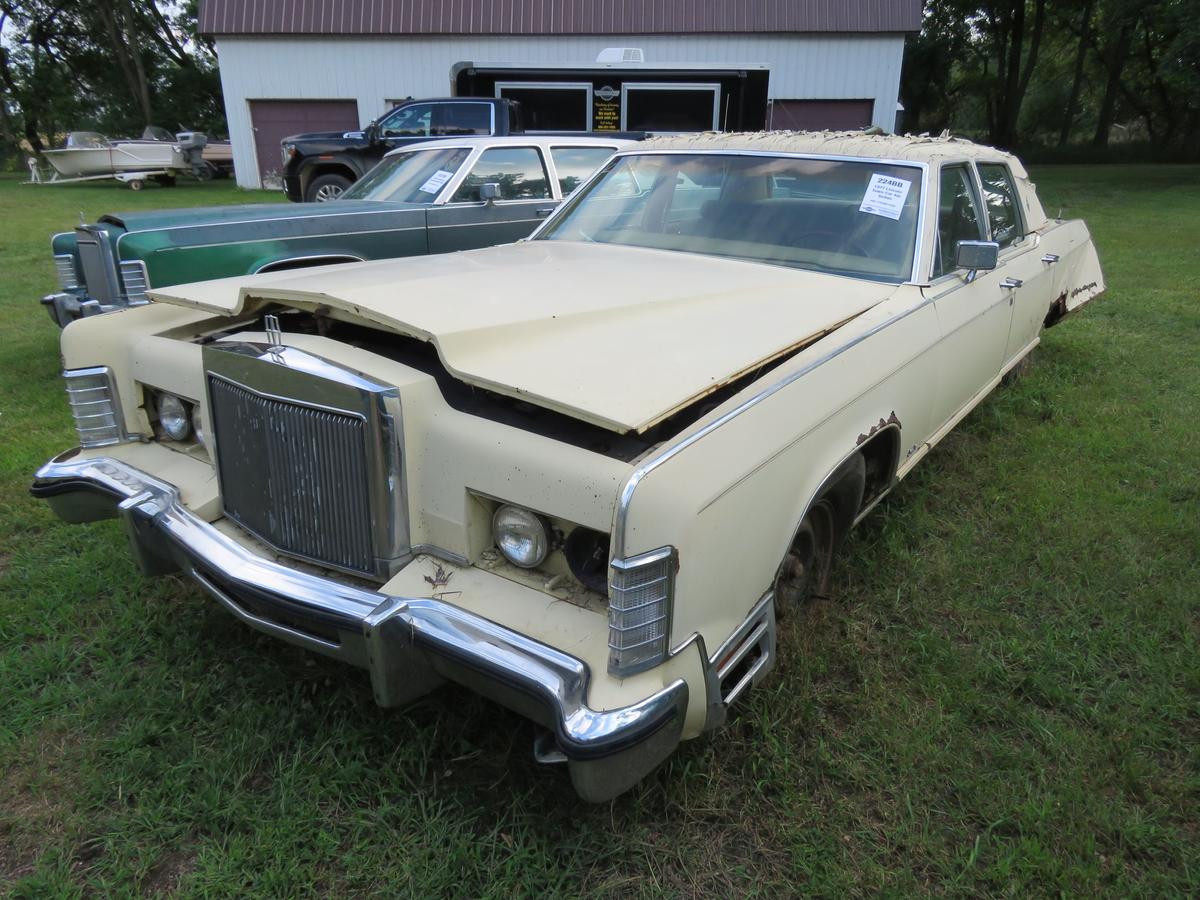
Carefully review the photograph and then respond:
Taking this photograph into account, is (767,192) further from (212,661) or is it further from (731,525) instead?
(212,661)

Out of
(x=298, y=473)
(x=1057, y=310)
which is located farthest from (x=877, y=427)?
(x=1057, y=310)

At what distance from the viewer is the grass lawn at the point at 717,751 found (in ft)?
6.59

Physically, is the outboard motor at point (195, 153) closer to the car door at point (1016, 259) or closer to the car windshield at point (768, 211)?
the car windshield at point (768, 211)

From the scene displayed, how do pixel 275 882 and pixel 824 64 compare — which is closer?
pixel 275 882

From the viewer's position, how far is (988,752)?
236cm

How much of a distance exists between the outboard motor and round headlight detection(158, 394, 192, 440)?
23117mm

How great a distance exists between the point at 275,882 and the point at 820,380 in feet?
6.28

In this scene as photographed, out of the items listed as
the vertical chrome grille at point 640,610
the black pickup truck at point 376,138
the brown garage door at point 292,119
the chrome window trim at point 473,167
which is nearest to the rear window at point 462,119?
the black pickup truck at point 376,138

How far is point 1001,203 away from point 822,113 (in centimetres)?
1587

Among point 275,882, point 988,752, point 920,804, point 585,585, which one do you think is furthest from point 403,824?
point 988,752

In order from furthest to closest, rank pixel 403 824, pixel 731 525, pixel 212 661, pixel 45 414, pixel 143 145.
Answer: pixel 143 145, pixel 45 414, pixel 212 661, pixel 403 824, pixel 731 525

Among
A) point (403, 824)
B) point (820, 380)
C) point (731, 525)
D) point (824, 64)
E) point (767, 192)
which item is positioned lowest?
point (403, 824)

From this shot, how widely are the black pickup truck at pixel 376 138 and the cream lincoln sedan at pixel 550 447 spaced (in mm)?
7996

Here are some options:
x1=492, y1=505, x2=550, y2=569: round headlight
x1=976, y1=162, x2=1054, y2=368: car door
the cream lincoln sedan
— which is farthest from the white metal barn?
x1=492, y1=505, x2=550, y2=569: round headlight
